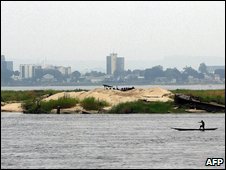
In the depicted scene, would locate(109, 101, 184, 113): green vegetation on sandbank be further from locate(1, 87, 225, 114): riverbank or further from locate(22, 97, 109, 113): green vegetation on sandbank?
locate(22, 97, 109, 113): green vegetation on sandbank

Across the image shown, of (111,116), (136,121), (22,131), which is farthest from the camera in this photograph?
(111,116)

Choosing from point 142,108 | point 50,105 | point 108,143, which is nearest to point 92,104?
point 50,105

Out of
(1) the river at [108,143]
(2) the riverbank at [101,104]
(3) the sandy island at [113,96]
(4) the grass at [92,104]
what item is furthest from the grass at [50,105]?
(1) the river at [108,143]

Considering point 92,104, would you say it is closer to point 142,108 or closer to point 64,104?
point 64,104

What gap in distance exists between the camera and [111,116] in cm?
7650

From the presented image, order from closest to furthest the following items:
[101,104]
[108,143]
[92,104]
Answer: [108,143]
[92,104]
[101,104]

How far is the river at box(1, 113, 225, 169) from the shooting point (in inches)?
1490

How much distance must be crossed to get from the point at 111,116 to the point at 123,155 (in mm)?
35667

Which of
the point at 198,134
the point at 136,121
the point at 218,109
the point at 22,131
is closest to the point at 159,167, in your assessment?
the point at 198,134

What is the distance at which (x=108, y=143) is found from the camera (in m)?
47.5

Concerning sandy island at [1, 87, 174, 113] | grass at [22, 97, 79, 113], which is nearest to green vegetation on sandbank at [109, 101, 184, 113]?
sandy island at [1, 87, 174, 113]

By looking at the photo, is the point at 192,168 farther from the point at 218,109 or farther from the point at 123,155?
the point at 218,109

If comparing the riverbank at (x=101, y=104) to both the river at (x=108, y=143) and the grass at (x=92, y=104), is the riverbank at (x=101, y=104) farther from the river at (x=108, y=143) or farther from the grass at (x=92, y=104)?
the river at (x=108, y=143)

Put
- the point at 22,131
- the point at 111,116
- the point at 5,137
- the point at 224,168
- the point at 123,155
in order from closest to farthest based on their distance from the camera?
the point at 224,168
the point at 123,155
the point at 5,137
the point at 22,131
the point at 111,116
